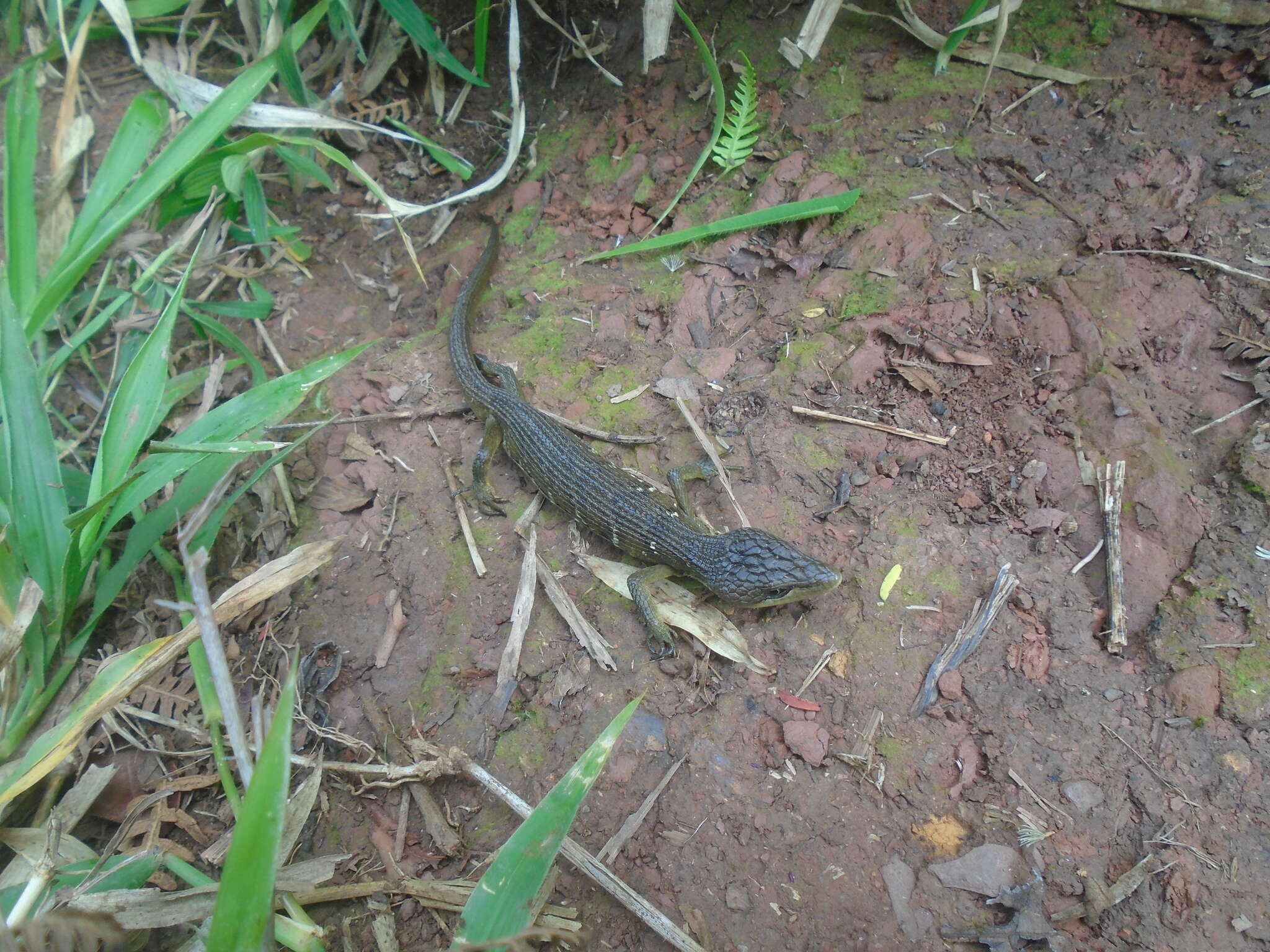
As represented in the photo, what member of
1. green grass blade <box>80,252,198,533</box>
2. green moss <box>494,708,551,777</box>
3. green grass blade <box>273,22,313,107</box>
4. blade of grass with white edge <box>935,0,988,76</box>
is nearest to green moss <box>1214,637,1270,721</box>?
green moss <box>494,708,551,777</box>

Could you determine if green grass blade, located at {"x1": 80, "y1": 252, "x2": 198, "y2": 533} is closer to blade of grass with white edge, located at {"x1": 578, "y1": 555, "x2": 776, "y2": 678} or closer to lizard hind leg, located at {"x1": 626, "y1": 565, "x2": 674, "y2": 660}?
blade of grass with white edge, located at {"x1": 578, "y1": 555, "x2": 776, "y2": 678}

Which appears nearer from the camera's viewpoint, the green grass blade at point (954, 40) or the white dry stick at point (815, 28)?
the green grass blade at point (954, 40)

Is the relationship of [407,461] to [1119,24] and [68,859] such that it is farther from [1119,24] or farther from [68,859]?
[1119,24]

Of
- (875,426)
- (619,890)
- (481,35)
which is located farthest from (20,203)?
(875,426)

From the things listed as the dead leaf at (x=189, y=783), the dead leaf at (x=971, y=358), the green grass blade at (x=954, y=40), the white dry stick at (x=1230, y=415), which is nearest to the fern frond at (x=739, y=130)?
the green grass blade at (x=954, y=40)

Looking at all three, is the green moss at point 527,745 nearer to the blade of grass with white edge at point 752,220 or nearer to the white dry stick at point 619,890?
the white dry stick at point 619,890

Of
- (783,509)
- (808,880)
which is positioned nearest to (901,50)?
(783,509)
